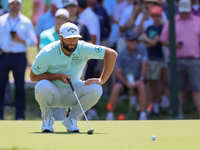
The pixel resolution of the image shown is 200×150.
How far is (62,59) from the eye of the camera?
6.11 metres

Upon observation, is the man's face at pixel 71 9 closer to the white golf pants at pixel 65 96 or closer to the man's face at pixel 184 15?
the man's face at pixel 184 15

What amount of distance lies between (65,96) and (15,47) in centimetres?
267

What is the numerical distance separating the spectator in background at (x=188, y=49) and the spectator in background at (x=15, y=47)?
2.74 meters

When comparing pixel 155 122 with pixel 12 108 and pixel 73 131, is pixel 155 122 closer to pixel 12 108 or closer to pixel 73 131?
pixel 73 131

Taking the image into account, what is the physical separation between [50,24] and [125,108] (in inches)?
114

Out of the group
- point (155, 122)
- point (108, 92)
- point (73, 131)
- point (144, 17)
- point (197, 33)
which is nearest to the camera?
point (73, 131)

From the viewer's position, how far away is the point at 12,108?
35.6 feet

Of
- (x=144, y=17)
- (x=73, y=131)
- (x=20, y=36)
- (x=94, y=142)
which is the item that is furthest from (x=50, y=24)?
(x=94, y=142)

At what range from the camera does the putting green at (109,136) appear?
16.1 ft

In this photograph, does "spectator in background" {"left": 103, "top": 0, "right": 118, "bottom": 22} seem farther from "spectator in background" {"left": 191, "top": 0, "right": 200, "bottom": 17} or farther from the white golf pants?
the white golf pants

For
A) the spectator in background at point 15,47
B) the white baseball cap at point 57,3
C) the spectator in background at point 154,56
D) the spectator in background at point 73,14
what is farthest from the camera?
the spectator in background at point 154,56

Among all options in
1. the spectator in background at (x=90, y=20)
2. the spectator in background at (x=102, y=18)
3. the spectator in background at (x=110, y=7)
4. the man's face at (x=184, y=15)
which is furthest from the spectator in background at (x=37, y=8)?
the man's face at (x=184, y=15)

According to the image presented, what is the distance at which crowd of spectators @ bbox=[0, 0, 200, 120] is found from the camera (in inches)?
345

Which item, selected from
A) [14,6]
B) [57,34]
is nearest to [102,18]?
[14,6]
